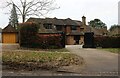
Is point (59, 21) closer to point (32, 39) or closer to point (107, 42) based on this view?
point (107, 42)

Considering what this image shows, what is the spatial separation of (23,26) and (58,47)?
15.9 feet

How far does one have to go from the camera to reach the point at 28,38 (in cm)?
2761


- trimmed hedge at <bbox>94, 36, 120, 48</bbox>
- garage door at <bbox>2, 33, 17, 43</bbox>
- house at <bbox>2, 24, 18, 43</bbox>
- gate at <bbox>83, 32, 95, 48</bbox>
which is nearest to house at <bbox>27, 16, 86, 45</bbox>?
house at <bbox>2, 24, 18, 43</bbox>

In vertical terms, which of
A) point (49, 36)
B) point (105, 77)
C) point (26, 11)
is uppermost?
point (26, 11)

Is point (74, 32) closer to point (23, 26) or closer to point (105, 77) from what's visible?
point (23, 26)

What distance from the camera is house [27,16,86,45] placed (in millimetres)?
54812

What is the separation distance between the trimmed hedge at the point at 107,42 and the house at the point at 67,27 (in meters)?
20.7

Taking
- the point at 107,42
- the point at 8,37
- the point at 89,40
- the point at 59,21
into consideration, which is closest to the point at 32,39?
the point at 89,40

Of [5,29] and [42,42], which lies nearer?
[42,42]

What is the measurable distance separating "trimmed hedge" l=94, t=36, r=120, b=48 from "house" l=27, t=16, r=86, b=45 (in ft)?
67.8

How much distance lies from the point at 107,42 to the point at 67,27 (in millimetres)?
25153

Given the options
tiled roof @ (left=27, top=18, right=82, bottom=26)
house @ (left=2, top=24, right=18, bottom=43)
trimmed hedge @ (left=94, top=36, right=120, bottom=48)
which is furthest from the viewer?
tiled roof @ (left=27, top=18, right=82, bottom=26)

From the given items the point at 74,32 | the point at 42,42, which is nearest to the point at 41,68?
the point at 42,42

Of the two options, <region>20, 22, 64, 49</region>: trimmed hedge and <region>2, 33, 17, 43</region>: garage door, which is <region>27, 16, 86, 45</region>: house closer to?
<region>2, 33, 17, 43</region>: garage door
